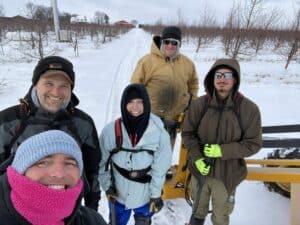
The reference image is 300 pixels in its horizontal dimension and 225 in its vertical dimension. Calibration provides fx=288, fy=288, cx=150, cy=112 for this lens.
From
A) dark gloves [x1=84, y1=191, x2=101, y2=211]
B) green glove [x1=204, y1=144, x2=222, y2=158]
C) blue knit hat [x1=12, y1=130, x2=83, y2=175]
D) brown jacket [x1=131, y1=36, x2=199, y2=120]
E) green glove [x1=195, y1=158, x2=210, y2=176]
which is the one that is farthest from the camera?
brown jacket [x1=131, y1=36, x2=199, y2=120]

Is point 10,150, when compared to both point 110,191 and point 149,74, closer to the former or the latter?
point 110,191

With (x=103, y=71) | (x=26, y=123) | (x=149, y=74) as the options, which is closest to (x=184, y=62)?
(x=149, y=74)

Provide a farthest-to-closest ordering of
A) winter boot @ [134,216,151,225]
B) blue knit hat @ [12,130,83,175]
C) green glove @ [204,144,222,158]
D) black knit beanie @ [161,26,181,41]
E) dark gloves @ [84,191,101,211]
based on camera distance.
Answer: black knit beanie @ [161,26,181,41], winter boot @ [134,216,151,225], green glove @ [204,144,222,158], dark gloves @ [84,191,101,211], blue knit hat @ [12,130,83,175]

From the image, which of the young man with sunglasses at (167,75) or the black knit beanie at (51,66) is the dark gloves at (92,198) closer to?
the black knit beanie at (51,66)

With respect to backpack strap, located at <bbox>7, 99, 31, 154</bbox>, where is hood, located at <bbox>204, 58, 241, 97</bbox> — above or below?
above

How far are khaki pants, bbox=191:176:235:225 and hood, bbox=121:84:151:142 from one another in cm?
80

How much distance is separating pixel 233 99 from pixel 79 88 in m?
7.47

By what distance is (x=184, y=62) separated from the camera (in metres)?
3.39

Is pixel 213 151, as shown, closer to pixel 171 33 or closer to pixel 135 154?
A: pixel 135 154

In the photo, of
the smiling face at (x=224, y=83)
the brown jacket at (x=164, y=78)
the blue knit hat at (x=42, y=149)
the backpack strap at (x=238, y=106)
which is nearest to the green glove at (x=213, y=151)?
the backpack strap at (x=238, y=106)

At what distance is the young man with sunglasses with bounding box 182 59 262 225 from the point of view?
2.38 meters

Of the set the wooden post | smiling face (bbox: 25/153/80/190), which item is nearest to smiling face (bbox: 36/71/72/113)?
smiling face (bbox: 25/153/80/190)

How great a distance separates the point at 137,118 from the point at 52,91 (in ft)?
2.44

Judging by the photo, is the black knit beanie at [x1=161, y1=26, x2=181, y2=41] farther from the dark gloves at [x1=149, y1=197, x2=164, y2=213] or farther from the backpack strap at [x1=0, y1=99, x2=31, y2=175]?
the backpack strap at [x1=0, y1=99, x2=31, y2=175]
